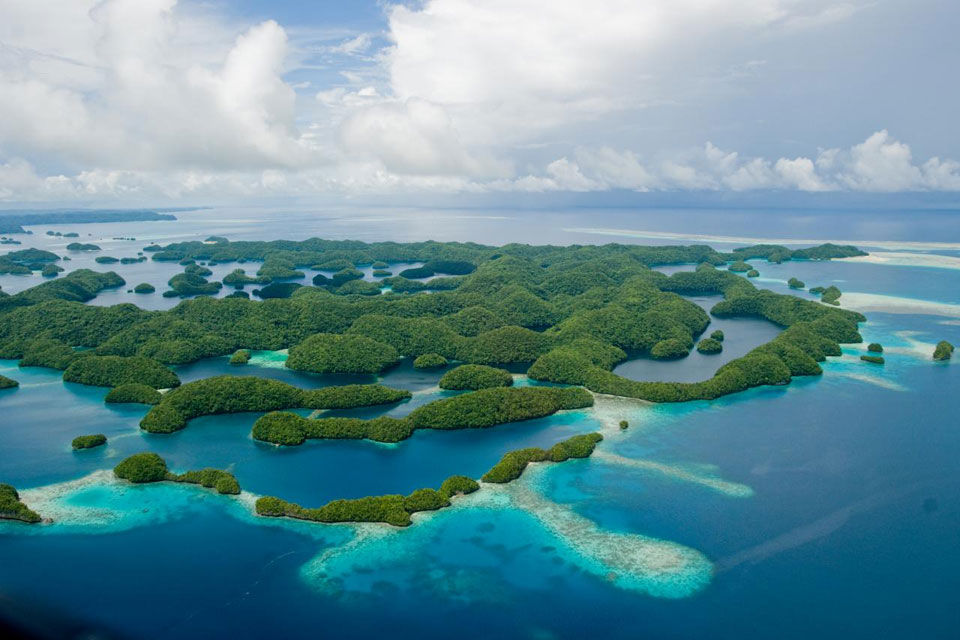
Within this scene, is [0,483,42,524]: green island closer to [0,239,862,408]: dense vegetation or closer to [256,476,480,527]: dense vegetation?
[256,476,480,527]: dense vegetation

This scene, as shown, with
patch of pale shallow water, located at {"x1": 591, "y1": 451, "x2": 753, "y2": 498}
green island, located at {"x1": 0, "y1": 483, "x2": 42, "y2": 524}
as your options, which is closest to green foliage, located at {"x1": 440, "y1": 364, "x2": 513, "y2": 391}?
patch of pale shallow water, located at {"x1": 591, "y1": 451, "x2": 753, "y2": 498}

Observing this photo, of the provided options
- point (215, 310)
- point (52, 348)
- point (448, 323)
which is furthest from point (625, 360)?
point (52, 348)

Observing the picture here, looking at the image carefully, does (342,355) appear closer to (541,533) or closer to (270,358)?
(270,358)

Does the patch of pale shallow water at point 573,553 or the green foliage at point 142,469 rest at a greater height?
the green foliage at point 142,469

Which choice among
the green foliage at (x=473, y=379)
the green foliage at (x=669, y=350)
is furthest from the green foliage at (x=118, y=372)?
the green foliage at (x=669, y=350)

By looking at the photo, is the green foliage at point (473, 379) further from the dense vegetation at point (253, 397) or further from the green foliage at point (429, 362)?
the dense vegetation at point (253, 397)

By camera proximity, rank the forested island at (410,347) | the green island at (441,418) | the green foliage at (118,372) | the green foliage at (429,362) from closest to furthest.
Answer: the green island at (441,418), the forested island at (410,347), the green foliage at (118,372), the green foliage at (429,362)
